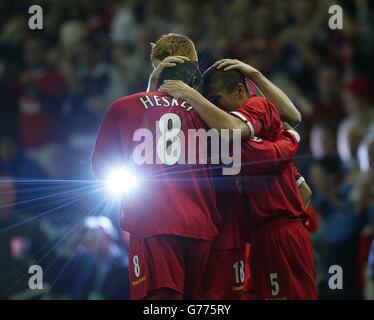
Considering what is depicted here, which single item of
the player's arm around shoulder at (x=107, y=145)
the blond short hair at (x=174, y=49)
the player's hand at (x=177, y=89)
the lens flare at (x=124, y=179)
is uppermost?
the blond short hair at (x=174, y=49)

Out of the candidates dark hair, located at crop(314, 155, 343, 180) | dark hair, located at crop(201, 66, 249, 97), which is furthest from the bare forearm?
dark hair, located at crop(314, 155, 343, 180)

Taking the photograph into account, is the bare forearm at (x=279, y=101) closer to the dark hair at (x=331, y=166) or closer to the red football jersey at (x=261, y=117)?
the red football jersey at (x=261, y=117)

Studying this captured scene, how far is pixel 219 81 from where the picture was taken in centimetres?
446

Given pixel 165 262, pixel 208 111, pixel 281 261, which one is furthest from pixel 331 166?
pixel 165 262

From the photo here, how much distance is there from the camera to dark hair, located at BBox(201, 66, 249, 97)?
4457 mm

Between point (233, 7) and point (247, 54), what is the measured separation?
0.65 m

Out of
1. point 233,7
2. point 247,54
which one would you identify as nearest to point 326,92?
point 247,54

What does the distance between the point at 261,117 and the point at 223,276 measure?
645 millimetres

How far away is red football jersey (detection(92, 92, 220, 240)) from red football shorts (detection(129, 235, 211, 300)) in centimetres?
4

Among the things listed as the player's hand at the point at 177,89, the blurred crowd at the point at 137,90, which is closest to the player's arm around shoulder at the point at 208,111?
the player's hand at the point at 177,89

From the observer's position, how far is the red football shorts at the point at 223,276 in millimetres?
4453

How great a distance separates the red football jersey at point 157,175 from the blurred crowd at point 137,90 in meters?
1.29

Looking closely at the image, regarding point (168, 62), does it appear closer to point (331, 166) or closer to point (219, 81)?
point (219, 81)

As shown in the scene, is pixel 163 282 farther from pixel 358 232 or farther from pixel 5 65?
pixel 5 65
